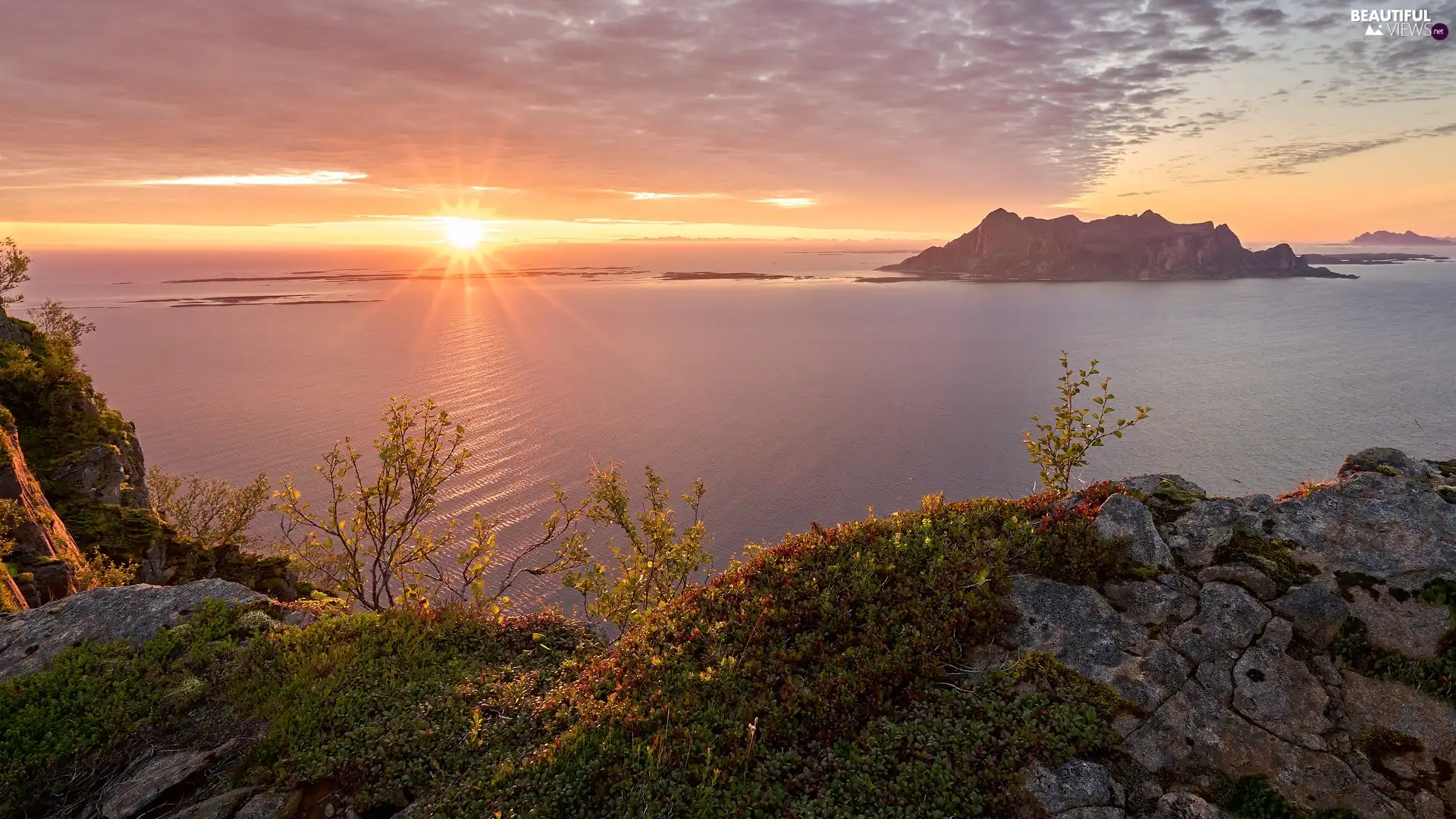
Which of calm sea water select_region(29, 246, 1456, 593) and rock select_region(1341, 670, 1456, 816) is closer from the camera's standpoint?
rock select_region(1341, 670, 1456, 816)

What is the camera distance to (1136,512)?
12.4 m

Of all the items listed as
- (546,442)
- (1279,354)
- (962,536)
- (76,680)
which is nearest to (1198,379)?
(1279,354)

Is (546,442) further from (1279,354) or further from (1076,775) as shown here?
(1279,354)

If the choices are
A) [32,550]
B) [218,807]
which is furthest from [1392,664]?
[32,550]

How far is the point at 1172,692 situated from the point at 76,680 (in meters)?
18.5

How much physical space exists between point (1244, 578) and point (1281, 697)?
2.37 meters

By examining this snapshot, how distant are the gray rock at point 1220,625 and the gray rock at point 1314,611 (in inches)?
12.8

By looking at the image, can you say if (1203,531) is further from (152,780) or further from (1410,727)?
(152,780)

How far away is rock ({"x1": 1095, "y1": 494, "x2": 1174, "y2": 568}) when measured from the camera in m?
11.8

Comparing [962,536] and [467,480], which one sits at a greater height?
[962,536]

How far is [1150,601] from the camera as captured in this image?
1109 cm

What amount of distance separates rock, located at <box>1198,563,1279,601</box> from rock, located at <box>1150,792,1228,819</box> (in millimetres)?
4305

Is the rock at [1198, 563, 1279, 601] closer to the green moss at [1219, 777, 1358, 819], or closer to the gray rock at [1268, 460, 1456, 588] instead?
the gray rock at [1268, 460, 1456, 588]

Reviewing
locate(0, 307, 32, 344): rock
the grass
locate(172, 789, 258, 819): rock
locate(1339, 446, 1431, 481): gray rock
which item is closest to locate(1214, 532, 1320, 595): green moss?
the grass
